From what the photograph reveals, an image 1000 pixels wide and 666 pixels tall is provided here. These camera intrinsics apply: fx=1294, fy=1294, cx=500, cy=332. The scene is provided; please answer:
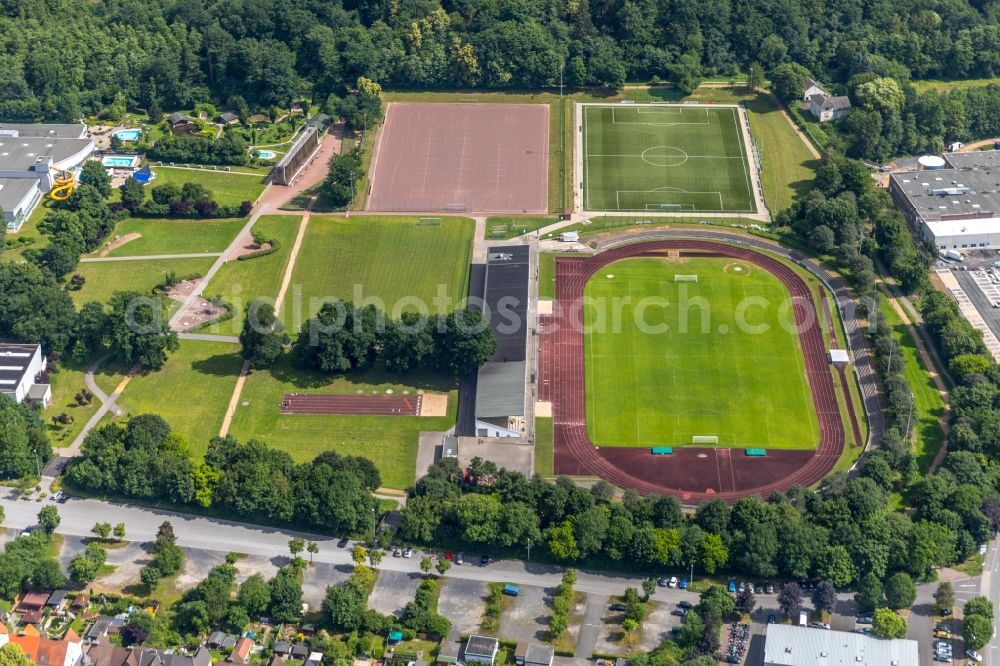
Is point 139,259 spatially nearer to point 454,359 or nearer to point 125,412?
point 125,412

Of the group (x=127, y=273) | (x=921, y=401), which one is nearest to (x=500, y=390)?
(x=921, y=401)

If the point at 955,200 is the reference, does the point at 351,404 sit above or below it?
below

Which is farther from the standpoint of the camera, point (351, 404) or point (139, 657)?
point (351, 404)

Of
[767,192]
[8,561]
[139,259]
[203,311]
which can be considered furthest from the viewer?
[767,192]

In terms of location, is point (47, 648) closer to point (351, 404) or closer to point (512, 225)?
point (351, 404)

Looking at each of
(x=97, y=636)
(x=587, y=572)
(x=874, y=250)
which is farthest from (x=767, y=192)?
(x=97, y=636)

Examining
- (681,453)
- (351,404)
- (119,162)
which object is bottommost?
(681,453)

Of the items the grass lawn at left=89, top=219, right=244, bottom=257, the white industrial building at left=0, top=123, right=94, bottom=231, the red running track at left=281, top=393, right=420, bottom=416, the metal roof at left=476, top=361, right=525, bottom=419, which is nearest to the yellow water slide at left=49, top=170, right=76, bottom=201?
the white industrial building at left=0, top=123, right=94, bottom=231
